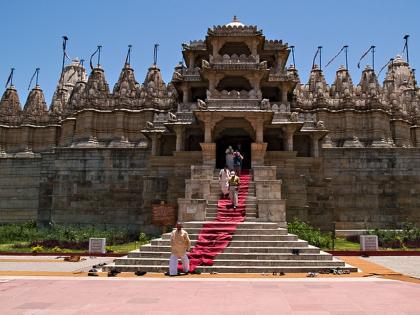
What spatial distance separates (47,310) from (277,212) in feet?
43.9

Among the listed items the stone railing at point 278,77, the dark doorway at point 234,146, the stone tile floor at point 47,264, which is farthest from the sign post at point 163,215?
the stone railing at point 278,77

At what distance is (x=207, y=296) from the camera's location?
10.2 m

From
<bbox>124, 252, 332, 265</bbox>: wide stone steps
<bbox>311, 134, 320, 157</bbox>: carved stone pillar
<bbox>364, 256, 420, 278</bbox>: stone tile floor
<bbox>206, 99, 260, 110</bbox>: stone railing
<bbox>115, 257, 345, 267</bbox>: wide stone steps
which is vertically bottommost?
<bbox>364, 256, 420, 278</bbox>: stone tile floor

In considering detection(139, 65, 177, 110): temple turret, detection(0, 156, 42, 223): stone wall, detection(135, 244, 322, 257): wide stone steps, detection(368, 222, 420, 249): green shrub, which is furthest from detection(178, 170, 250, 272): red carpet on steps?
detection(0, 156, 42, 223): stone wall

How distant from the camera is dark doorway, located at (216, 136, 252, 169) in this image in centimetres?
3067

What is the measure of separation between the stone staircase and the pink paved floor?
1936mm

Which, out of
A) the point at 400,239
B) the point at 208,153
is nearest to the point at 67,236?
the point at 208,153

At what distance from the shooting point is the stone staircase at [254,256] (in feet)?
48.9

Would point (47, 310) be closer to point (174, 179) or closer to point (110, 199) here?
point (174, 179)

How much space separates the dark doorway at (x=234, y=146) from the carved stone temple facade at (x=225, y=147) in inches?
3.0

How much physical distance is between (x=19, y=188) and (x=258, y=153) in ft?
93.0

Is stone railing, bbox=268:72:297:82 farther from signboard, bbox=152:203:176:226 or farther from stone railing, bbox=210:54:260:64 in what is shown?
signboard, bbox=152:203:176:226

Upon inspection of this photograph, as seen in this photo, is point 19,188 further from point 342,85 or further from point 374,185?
point 342,85

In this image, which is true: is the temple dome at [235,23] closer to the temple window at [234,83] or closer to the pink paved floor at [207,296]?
the temple window at [234,83]
